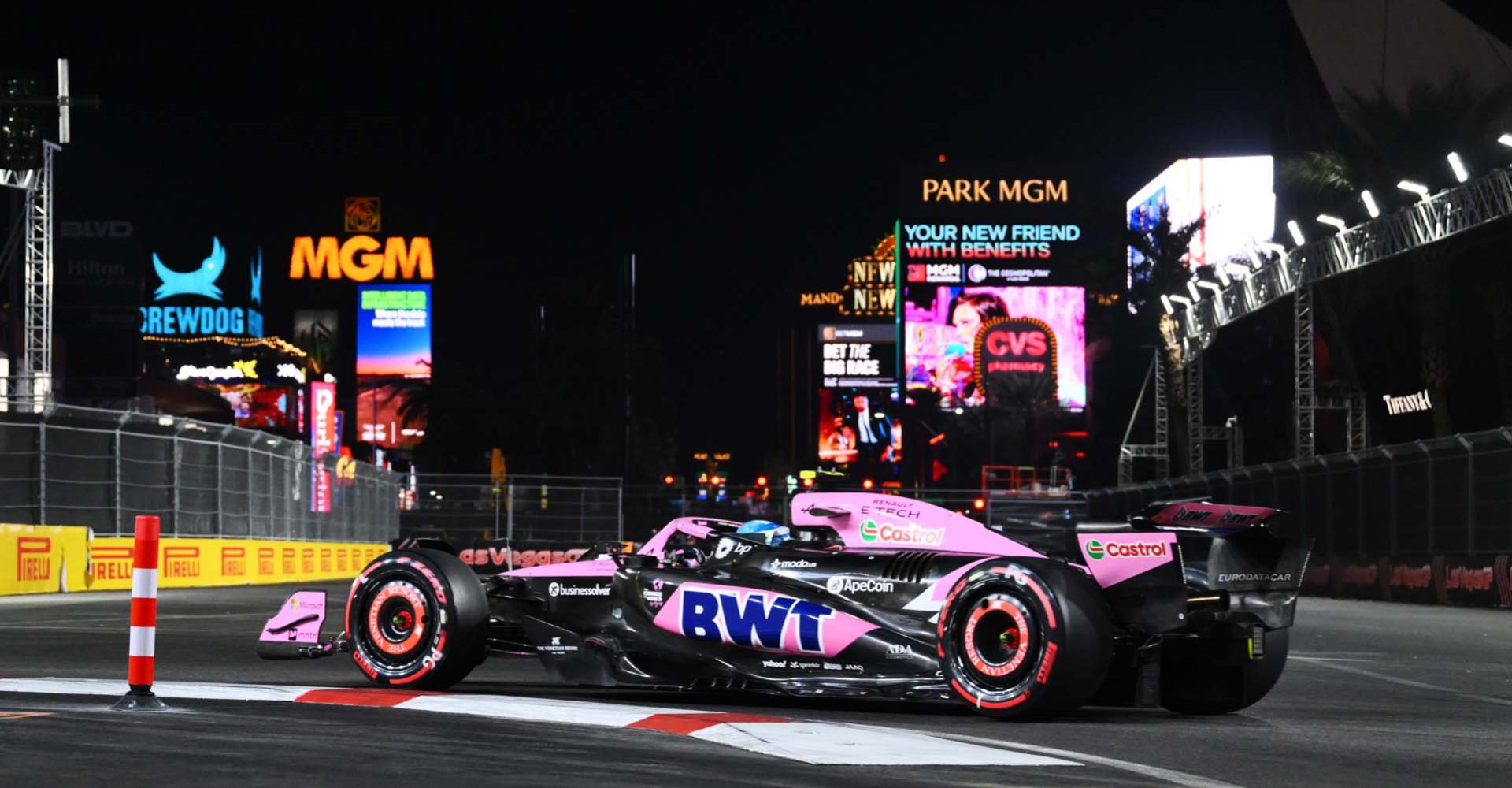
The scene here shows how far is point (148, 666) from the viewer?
862 centimetres

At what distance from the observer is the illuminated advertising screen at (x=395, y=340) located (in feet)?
400

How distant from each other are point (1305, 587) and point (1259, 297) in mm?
12019

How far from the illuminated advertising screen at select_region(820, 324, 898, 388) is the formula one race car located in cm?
17112

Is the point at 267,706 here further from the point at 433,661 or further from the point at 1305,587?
the point at 1305,587

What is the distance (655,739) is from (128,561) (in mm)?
24392

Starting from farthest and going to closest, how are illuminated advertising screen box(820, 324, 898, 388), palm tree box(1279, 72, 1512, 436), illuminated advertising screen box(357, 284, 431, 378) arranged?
illuminated advertising screen box(820, 324, 898, 388) < illuminated advertising screen box(357, 284, 431, 378) < palm tree box(1279, 72, 1512, 436)

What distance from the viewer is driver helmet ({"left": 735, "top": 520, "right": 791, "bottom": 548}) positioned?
1027cm

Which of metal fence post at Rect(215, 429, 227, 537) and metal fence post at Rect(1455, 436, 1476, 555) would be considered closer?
metal fence post at Rect(1455, 436, 1476, 555)

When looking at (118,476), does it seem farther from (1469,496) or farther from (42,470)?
(1469,496)

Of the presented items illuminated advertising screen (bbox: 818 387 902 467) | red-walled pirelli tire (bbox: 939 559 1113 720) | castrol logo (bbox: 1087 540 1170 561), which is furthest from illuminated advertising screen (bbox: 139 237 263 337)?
red-walled pirelli tire (bbox: 939 559 1113 720)

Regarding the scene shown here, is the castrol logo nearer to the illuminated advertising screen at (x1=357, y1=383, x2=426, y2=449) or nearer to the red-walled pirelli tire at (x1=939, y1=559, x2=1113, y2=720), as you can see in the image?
the red-walled pirelli tire at (x1=939, y1=559, x2=1113, y2=720)

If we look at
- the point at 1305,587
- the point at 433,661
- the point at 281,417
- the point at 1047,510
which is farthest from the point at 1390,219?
the point at 281,417

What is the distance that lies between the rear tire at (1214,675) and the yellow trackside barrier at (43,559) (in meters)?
19.6

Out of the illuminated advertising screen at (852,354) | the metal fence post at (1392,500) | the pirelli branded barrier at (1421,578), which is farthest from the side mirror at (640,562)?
the illuminated advertising screen at (852,354)
